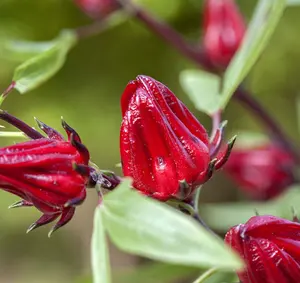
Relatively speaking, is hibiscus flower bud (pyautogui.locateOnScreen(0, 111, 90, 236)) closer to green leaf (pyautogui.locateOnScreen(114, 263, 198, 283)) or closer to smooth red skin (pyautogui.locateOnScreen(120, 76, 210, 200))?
smooth red skin (pyautogui.locateOnScreen(120, 76, 210, 200))

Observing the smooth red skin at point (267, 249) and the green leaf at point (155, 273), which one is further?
the green leaf at point (155, 273)

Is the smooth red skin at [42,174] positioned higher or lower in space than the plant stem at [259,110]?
higher

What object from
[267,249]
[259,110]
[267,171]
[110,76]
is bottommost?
[110,76]

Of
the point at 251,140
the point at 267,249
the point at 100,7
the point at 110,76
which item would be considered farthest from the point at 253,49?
the point at 110,76

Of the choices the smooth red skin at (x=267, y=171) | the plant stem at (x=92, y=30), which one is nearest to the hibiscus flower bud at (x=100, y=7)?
the plant stem at (x=92, y=30)

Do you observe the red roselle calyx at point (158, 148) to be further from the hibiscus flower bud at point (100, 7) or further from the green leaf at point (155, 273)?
the hibiscus flower bud at point (100, 7)

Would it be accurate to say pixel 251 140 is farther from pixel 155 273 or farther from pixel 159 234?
pixel 159 234

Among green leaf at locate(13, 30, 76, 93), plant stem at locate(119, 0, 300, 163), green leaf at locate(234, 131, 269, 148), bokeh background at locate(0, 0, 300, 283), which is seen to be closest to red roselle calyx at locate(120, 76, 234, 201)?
green leaf at locate(13, 30, 76, 93)

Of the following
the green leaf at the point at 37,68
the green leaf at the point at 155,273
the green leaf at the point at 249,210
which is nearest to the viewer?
the green leaf at the point at 37,68
